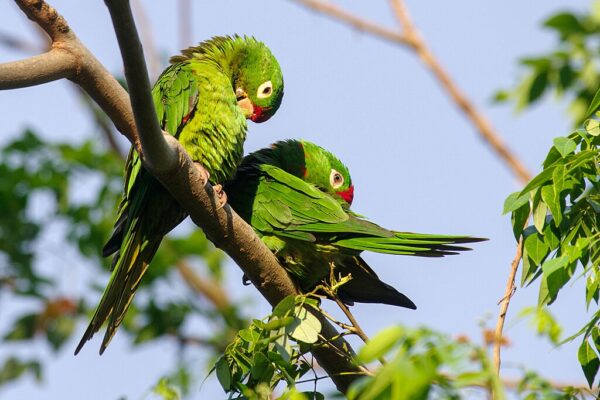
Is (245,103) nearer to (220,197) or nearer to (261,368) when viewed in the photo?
(220,197)

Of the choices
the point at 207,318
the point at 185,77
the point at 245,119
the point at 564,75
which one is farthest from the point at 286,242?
the point at 207,318

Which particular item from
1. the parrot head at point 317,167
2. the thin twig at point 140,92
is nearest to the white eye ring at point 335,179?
the parrot head at point 317,167

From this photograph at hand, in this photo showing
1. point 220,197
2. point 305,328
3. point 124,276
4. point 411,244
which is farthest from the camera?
point 124,276

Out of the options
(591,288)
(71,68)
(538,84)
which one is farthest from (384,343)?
(538,84)

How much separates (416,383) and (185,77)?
9.12ft

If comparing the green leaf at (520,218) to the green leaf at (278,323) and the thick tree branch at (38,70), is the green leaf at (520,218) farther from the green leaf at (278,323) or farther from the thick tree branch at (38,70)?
the thick tree branch at (38,70)

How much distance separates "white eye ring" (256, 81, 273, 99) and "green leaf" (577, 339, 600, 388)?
245 cm

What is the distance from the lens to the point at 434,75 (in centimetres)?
602

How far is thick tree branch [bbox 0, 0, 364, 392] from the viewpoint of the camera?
2.68 meters

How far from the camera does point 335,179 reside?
4723 mm

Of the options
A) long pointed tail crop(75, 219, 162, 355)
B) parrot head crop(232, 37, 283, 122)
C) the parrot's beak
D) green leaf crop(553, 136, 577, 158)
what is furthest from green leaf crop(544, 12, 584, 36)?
long pointed tail crop(75, 219, 162, 355)

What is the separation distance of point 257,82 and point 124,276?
1.33 metres

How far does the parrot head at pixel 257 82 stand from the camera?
4.55 m

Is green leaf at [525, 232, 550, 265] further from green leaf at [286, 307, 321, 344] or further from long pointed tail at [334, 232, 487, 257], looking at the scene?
green leaf at [286, 307, 321, 344]
